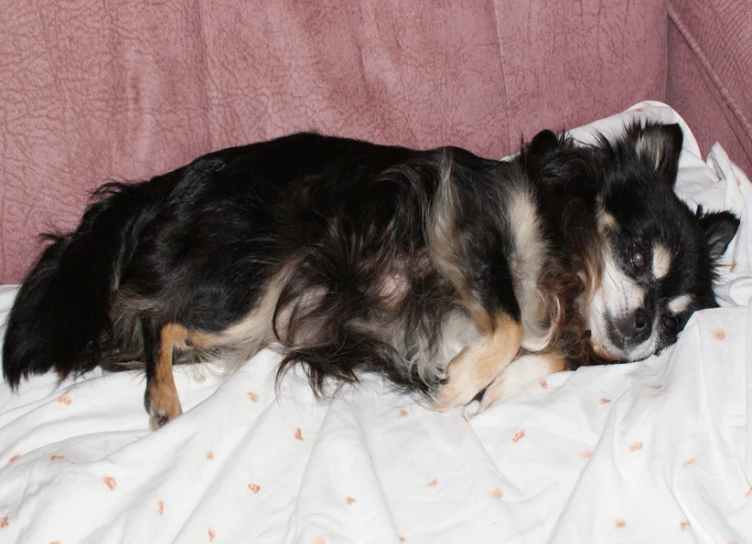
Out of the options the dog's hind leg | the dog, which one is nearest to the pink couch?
the dog

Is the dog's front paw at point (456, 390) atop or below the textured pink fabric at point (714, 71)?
below

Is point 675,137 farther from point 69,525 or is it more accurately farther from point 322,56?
point 69,525

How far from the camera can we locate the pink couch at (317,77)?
2.36 m

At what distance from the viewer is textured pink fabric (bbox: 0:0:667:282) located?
2352 millimetres

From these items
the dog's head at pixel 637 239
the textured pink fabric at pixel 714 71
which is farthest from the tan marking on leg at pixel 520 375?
the textured pink fabric at pixel 714 71

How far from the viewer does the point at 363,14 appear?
100 inches

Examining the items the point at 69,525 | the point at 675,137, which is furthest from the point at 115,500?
the point at 675,137

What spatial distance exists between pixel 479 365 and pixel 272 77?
1149 mm

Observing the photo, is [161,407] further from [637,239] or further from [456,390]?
[637,239]

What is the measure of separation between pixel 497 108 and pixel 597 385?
107 centimetres


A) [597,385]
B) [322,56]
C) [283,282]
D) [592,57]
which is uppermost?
[322,56]

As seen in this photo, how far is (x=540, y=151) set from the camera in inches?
93.7

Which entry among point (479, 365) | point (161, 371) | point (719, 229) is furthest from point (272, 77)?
point (719, 229)

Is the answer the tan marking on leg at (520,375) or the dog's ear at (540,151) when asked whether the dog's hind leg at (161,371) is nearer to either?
the tan marking on leg at (520,375)
